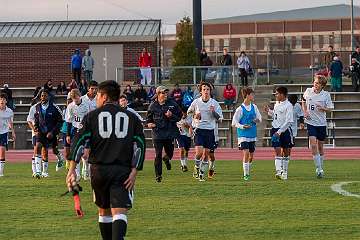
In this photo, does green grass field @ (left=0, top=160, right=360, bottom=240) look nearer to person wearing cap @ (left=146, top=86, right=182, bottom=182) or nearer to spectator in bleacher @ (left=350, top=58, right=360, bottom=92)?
person wearing cap @ (left=146, top=86, right=182, bottom=182)

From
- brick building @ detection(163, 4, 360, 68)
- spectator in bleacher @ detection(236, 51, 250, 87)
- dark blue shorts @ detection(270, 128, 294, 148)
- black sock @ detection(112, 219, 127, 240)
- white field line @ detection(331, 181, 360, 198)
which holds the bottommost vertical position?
white field line @ detection(331, 181, 360, 198)

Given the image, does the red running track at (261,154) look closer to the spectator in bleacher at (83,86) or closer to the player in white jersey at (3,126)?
the spectator in bleacher at (83,86)

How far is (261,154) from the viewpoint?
115ft

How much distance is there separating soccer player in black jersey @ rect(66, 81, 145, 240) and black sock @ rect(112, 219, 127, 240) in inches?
2.9

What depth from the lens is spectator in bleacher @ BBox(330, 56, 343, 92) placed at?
136 ft

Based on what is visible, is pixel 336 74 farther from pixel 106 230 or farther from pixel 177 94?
pixel 106 230

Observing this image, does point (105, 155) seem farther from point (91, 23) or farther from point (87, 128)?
point (91, 23)

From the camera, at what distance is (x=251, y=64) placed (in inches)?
1778

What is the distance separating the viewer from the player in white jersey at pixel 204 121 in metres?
21.8

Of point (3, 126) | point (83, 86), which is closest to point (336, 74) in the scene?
point (83, 86)

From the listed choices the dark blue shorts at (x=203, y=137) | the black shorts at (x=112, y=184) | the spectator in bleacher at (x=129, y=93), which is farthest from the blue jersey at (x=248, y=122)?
the spectator in bleacher at (x=129, y=93)

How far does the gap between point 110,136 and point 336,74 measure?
32.0 m

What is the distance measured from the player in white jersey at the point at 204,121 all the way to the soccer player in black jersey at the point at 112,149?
410 inches

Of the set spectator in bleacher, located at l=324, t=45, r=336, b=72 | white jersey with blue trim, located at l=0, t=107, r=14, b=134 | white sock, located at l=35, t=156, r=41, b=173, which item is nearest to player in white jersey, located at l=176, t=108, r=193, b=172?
white sock, located at l=35, t=156, r=41, b=173
